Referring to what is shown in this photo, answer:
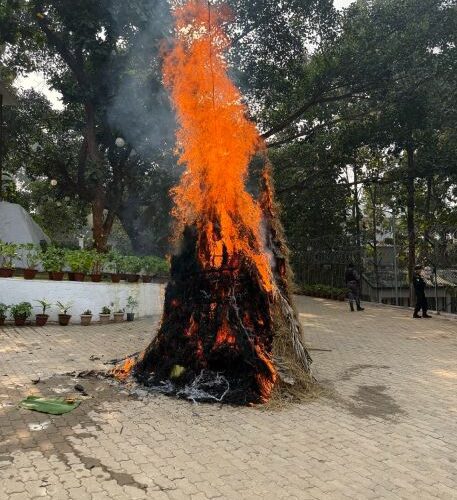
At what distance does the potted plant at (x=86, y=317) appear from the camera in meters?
13.1

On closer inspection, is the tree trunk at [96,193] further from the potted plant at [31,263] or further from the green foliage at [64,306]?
the green foliage at [64,306]

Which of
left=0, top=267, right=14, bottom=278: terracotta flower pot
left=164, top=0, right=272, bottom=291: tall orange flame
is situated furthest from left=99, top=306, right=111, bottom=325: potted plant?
left=164, top=0, right=272, bottom=291: tall orange flame

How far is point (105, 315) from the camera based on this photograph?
13.8m

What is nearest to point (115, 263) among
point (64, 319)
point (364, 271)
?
point (64, 319)

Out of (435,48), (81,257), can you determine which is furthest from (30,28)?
(435,48)

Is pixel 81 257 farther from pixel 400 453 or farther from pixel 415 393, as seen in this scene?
pixel 400 453

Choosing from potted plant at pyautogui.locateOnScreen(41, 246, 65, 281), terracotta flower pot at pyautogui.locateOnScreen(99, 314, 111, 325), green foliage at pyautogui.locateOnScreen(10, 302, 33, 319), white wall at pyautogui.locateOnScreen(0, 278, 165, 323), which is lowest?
terracotta flower pot at pyautogui.locateOnScreen(99, 314, 111, 325)

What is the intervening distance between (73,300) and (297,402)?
8.50m

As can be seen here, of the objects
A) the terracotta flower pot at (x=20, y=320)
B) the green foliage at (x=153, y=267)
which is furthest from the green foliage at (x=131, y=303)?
the terracotta flower pot at (x=20, y=320)

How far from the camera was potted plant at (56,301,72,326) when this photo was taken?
12.8 m

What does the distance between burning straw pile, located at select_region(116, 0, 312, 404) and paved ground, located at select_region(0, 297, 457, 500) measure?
568mm

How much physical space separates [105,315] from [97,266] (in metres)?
1.57

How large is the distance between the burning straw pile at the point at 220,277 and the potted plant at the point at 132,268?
25.3 ft

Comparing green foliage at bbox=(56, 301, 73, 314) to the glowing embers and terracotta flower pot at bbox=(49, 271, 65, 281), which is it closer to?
terracotta flower pot at bbox=(49, 271, 65, 281)
